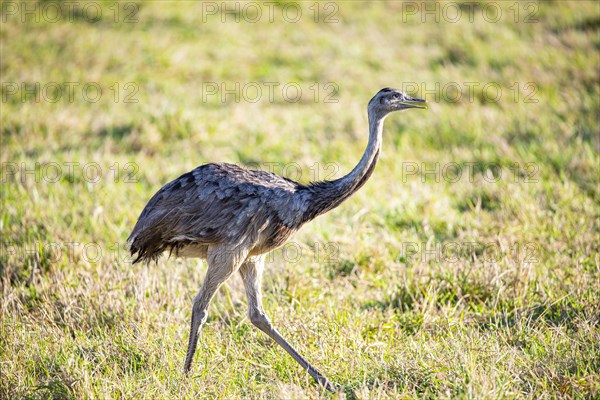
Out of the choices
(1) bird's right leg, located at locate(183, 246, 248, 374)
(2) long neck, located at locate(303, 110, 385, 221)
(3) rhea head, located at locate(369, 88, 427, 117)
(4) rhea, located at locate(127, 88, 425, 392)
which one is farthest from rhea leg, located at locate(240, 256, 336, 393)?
(3) rhea head, located at locate(369, 88, 427, 117)

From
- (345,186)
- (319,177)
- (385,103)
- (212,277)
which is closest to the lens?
(212,277)

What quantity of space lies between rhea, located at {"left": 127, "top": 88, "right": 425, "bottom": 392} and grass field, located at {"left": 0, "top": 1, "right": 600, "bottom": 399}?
0.41m

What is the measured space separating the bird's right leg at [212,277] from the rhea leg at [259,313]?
1.00ft

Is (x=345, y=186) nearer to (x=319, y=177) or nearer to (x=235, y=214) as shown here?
(x=235, y=214)

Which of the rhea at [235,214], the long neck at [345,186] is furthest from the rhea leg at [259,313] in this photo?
the long neck at [345,186]

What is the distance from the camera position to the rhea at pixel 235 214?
4176 mm

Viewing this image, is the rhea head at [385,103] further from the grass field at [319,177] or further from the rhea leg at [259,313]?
the grass field at [319,177]

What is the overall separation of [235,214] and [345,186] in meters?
0.68

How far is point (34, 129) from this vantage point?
26.5 ft

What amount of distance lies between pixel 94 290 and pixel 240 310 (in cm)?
101

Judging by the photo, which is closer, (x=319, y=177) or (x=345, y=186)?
(x=345, y=186)

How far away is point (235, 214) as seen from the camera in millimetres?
4184

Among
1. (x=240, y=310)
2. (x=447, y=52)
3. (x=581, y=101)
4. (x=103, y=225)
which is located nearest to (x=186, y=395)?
(x=240, y=310)

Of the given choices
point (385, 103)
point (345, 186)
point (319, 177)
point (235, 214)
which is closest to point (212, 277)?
point (235, 214)
